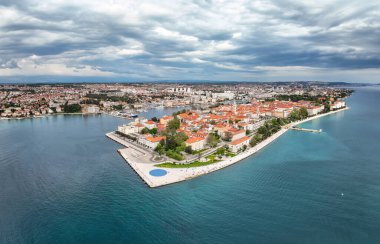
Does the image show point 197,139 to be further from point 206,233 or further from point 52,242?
point 52,242

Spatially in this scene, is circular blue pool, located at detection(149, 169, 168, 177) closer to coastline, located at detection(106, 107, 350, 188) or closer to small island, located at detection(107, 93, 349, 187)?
small island, located at detection(107, 93, 349, 187)

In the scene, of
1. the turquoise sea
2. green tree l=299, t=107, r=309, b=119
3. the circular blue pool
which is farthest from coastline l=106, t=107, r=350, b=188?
green tree l=299, t=107, r=309, b=119

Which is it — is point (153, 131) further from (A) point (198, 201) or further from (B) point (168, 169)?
(A) point (198, 201)

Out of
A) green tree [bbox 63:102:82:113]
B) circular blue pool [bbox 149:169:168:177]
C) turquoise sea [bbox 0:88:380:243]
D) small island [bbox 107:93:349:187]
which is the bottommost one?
turquoise sea [bbox 0:88:380:243]

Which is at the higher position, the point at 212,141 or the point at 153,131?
the point at 153,131

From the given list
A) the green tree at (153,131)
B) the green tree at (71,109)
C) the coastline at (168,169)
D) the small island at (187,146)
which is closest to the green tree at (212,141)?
the small island at (187,146)

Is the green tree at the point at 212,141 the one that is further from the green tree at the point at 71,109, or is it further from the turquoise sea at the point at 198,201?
the green tree at the point at 71,109

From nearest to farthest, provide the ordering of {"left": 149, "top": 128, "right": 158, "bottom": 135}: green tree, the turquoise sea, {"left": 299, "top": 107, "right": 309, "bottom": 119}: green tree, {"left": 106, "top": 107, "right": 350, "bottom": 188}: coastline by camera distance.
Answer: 1. the turquoise sea
2. {"left": 106, "top": 107, "right": 350, "bottom": 188}: coastline
3. {"left": 149, "top": 128, "right": 158, "bottom": 135}: green tree
4. {"left": 299, "top": 107, "right": 309, "bottom": 119}: green tree

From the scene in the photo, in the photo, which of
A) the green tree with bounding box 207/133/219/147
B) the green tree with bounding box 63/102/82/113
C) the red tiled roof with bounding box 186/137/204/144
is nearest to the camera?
the red tiled roof with bounding box 186/137/204/144

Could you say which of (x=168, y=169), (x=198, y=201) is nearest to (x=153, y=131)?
(x=168, y=169)
